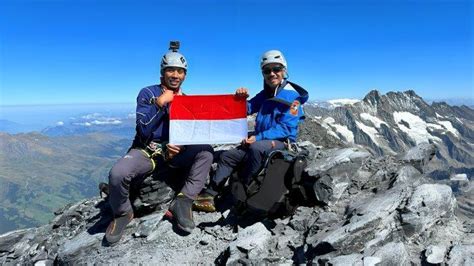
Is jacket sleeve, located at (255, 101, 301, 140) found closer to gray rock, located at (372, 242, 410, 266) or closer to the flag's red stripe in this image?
the flag's red stripe

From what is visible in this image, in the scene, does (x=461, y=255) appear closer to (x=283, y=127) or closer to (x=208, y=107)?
(x=283, y=127)

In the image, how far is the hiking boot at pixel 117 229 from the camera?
9898mm

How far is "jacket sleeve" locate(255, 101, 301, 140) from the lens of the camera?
10258mm

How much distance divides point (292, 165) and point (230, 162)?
1.87 m

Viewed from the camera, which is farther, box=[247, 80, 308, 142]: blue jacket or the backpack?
box=[247, 80, 308, 142]: blue jacket

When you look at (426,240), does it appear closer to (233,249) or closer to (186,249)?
(233,249)

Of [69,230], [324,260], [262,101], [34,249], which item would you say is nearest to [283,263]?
[324,260]

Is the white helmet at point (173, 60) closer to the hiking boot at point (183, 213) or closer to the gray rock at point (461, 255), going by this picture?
the hiking boot at point (183, 213)

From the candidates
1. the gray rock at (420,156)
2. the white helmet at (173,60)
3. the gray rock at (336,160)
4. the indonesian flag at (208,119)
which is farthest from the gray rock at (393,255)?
the white helmet at (173,60)

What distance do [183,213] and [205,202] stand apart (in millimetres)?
934

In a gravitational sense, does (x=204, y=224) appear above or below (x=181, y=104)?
below

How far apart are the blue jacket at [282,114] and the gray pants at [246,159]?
1.22ft

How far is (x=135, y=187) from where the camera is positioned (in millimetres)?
11031

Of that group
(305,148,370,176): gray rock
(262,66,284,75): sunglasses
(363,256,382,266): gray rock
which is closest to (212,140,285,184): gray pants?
(305,148,370,176): gray rock
